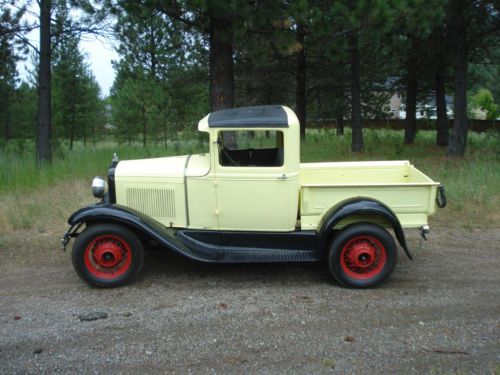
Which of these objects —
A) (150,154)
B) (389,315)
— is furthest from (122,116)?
(389,315)

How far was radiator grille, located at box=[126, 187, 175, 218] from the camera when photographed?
4.87 metres

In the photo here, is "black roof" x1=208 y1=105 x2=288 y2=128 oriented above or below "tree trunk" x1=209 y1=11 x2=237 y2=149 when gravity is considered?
below

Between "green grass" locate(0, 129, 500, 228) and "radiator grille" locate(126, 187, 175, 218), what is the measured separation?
117 inches

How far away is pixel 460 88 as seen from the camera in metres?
12.1

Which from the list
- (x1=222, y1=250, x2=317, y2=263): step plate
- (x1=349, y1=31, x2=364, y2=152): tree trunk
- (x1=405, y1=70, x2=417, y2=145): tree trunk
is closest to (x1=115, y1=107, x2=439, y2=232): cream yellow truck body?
(x1=222, y1=250, x2=317, y2=263): step plate

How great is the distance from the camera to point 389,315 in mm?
4012

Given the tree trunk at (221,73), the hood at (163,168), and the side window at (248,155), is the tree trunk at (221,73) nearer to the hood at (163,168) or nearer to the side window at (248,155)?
the side window at (248,155)

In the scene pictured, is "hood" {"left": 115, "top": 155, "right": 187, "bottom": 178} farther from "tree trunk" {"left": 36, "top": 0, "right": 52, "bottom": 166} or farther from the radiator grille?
"tree trunk" {"left": 36, "top": 0, "right": 52, "bottom": 166}

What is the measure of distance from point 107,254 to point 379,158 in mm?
9634

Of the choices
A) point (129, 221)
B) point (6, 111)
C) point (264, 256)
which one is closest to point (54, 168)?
point (129, 221)

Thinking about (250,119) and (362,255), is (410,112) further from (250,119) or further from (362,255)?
(250,119)

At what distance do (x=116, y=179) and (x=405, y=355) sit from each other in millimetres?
3298

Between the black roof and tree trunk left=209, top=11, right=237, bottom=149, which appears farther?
tree trunk left=209, top=11, right=237, bottom=149

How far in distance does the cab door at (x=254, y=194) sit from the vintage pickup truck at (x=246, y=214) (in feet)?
0.03
